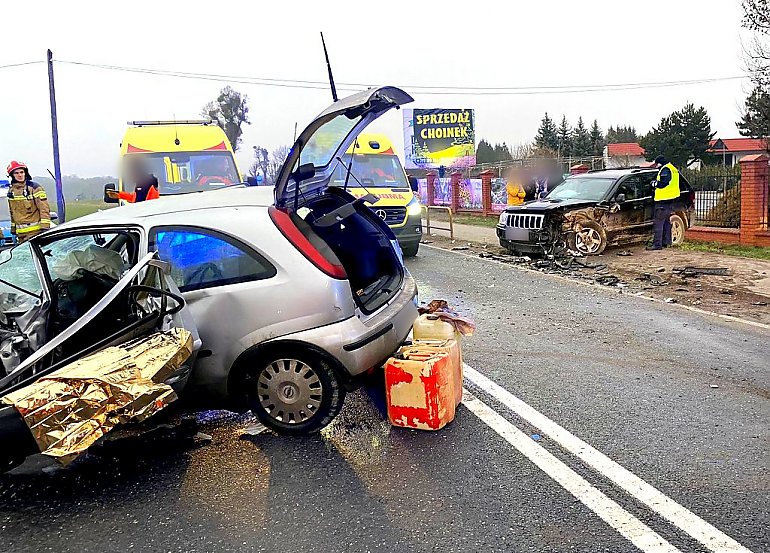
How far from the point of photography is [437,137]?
4150 centimetres

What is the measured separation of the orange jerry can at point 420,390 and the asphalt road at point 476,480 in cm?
11

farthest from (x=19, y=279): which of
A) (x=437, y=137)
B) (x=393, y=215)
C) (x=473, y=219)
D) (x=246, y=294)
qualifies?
(x=437, y=137)

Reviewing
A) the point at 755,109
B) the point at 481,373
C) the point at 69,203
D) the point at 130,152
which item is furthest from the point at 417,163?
the point at 481,373

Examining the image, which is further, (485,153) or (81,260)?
(485,153)

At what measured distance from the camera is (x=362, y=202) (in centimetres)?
537

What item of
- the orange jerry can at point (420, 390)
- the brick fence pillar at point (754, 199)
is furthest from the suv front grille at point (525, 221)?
the orange jerry can at point (420, 390)

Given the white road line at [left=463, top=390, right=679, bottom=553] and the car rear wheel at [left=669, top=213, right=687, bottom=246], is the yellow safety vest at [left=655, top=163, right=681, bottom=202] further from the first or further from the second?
the white road line at [left=463, top=390, right=679, bottom=553]

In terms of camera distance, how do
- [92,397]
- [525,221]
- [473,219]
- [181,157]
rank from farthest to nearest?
1. [473,219]
2. [525,221]
3. [181,157]
4. [92,397]

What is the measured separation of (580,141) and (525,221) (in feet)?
174

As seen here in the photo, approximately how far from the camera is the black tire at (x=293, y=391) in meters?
4.24

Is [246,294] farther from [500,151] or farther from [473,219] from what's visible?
[500,151]

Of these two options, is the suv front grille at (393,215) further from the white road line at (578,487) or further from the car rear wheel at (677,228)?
the white road line at (578,487)

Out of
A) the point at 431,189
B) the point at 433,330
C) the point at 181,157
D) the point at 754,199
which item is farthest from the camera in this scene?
the point at 431,189

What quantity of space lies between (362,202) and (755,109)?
18.6 m
